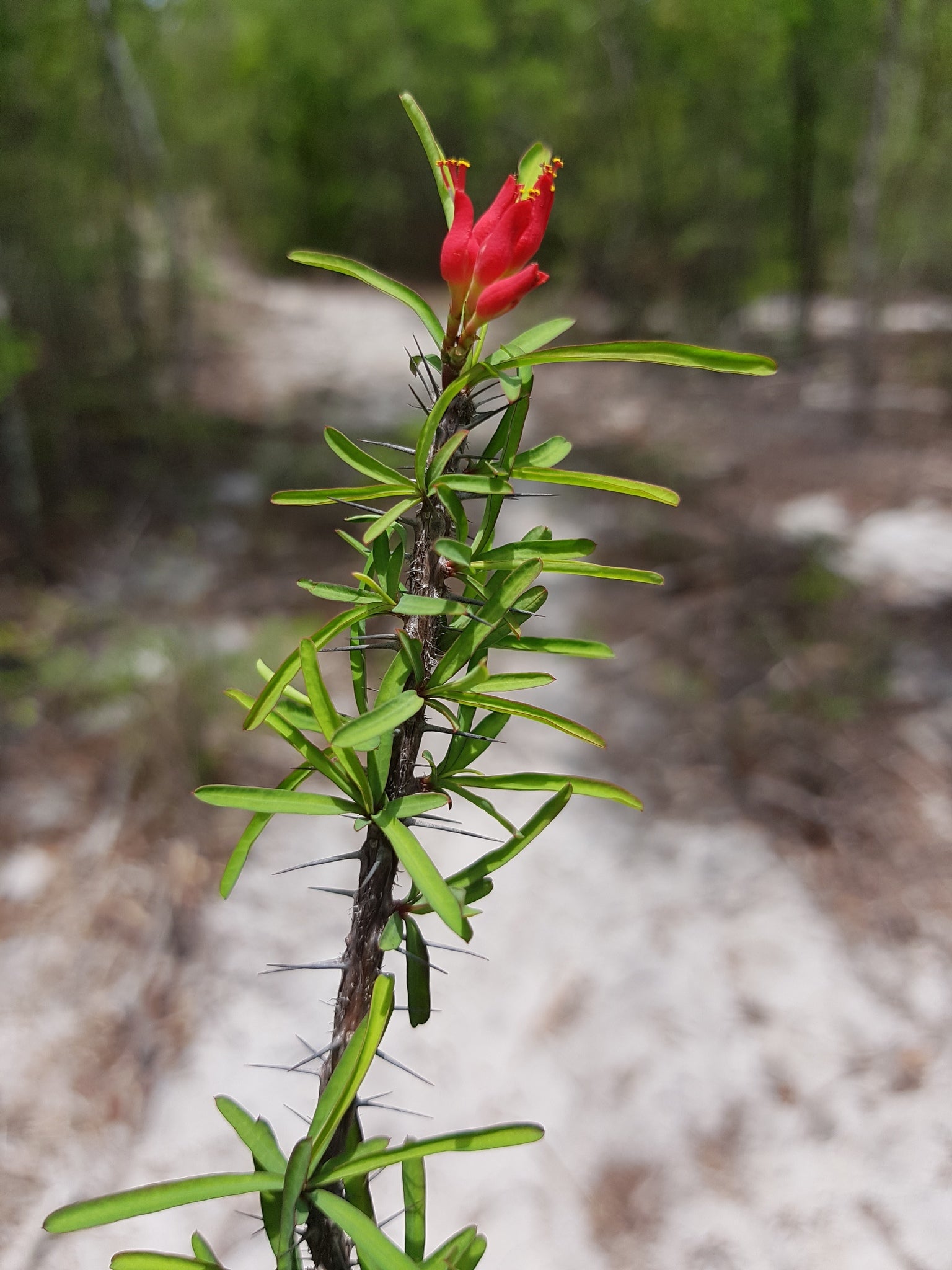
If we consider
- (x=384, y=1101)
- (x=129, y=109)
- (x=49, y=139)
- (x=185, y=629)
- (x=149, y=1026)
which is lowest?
(x=384, y=1101)

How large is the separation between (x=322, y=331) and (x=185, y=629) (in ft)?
14.0

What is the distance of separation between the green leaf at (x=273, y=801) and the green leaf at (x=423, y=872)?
29mm

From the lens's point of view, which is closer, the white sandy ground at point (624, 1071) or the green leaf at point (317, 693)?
the green leaf at point (317, 693)

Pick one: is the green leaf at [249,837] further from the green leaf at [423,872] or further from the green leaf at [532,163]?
the green leaf at [532,163]

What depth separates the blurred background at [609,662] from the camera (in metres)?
1.32

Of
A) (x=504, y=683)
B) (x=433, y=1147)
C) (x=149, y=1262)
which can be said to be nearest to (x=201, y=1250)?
(x=149, y=1262)

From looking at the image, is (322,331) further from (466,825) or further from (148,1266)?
(148,1266)

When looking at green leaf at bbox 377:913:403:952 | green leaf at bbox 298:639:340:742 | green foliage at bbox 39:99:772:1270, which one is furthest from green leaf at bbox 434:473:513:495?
green leaf at bbox 377:913:403:952

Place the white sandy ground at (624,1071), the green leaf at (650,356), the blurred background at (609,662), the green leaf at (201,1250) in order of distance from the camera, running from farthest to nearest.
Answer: the blurred background at (609,662) → the white sandy ground at (624,1071) → the green leaf at (201,1250) → the green leaf at (650,356)

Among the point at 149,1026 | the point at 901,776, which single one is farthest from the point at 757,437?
the point at 149,1026

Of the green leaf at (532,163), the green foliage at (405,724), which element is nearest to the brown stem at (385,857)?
the green foliage at (405,724)

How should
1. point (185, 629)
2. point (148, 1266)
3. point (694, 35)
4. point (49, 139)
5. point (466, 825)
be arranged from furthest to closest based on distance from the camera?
point (694, 35), point (49, 139), point (185, 629), point (466, 825), point (148, 1266)

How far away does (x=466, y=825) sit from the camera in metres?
1.88

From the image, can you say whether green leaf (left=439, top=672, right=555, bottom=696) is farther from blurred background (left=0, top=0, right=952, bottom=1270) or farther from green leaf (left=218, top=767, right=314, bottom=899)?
blurred background (left=0, top=0, right=952, bottom=1270)
